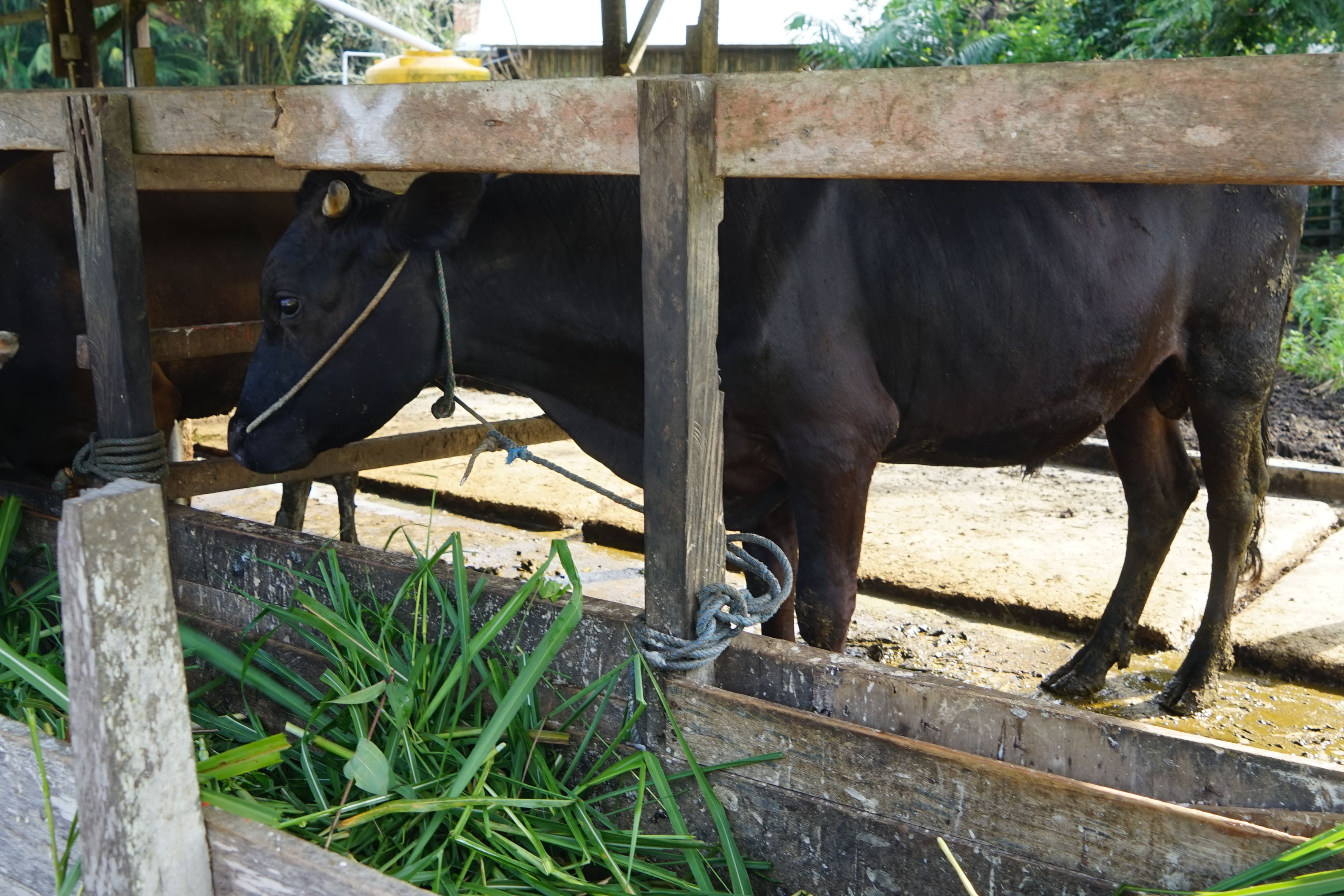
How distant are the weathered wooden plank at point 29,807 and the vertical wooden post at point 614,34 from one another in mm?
3904

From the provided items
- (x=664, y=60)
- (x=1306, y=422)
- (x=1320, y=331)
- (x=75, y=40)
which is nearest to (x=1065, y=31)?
(x=1320, y=331)

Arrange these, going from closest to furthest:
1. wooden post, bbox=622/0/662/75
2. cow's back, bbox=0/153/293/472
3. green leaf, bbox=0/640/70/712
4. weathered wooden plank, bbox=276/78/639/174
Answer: weathered wooden plank, bbox=276/78/639/174 → green leaf, bbox=0/640/70/712 → cow's back, bbox=0/153/293/472 → wooden post, bbox=622/0/662/75

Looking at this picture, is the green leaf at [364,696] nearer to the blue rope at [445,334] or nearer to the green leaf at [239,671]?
the green leaf at [239,671]

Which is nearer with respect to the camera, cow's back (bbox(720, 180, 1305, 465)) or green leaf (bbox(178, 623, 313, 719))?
green leaf (bbox(178, 623, 313, 719))

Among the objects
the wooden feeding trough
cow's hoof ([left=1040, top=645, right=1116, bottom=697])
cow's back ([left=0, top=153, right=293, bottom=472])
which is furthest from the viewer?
cow's back ([left=0, top=153, right=293, bottom=472])

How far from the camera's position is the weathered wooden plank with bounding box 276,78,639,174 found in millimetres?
2143

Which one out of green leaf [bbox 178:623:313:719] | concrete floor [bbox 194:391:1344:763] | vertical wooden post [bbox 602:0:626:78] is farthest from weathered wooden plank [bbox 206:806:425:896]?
vertical wooden post [bbox 602:0:626:78]

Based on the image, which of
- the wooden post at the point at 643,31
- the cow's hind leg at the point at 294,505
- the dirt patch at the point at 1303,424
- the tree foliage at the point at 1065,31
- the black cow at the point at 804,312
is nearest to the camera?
the black cow at the point at 804,312

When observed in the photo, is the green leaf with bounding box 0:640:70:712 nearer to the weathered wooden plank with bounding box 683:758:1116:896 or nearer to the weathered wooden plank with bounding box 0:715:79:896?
the weathered wooden plank with bounding box 0:715:79:896

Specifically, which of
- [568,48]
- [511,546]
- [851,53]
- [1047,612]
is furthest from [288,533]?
[568,48]

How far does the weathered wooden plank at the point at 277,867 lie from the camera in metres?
1.62

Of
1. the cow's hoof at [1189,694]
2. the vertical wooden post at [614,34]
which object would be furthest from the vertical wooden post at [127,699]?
the vertical wooden post at [614,34]

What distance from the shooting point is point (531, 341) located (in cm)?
315

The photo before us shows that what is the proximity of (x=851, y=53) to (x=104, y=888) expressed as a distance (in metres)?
12.3
